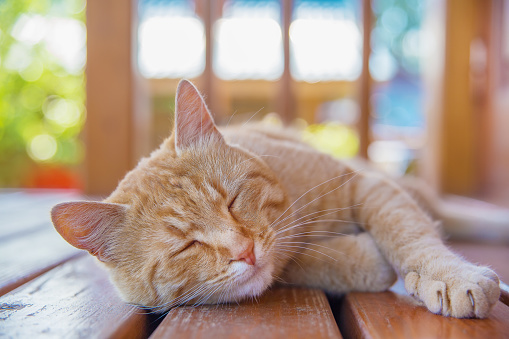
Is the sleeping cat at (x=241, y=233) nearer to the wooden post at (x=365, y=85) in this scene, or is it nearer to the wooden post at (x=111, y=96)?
the wooden post at (x=365, y=85)

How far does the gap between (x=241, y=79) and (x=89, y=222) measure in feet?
10.1

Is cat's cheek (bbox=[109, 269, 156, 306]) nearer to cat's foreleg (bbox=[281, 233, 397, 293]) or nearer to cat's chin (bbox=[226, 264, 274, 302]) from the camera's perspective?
cat's chin (bbox=[226, 264, 274, 302])

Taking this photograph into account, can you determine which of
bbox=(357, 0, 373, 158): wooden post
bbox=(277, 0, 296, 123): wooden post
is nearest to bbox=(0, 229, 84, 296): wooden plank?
bbox=(277, 0, 296, 123): wooden post

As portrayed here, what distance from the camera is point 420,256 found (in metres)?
1.18

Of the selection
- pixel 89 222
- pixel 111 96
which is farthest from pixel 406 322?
pixel 111 96

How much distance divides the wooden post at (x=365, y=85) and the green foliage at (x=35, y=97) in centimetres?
363

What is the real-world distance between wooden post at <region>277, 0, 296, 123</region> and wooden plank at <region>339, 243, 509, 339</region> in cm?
166

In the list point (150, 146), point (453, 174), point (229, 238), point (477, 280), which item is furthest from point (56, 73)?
point (477, 280)

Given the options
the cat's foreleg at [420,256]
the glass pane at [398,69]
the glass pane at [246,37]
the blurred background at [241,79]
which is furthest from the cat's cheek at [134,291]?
the glass pane at [398,69]

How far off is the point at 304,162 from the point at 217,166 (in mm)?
437

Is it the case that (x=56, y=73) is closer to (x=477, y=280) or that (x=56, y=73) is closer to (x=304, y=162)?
(x=304, y=162)

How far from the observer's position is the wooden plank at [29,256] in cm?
136

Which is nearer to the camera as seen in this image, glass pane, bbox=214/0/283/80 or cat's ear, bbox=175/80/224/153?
cat's ear, bbox=175/80/224/153

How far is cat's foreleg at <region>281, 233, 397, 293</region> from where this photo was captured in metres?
1.28
